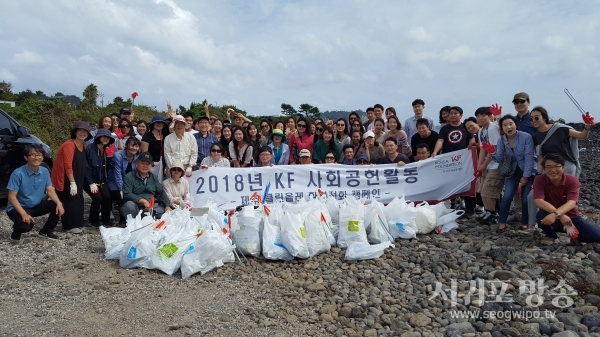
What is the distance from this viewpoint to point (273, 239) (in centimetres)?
474

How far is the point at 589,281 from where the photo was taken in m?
3.86

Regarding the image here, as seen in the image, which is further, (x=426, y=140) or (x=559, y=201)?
(x=426, y=140)

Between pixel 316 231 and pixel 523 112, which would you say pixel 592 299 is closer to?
pixel 316 231

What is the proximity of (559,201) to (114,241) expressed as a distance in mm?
4930

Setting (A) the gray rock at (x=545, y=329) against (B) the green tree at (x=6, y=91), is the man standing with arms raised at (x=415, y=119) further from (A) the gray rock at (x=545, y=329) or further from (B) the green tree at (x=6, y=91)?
(B) the green tree at (x=6, y=91)

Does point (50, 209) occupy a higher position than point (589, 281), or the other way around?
point (50, 209)

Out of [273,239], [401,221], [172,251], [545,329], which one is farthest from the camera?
[401,221]

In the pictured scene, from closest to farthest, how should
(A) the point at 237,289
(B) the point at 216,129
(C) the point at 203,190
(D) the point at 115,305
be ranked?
(D) the point at 115,305
(A) the point at 237,289
(C) the point at 203,190
(B) the point at 216,129

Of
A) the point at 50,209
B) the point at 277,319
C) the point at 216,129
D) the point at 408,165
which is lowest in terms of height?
the point at 277,319

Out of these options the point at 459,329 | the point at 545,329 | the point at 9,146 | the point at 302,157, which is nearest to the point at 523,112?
the point at 302,157

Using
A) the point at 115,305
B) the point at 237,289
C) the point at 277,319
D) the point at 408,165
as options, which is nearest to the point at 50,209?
the point at 115,305

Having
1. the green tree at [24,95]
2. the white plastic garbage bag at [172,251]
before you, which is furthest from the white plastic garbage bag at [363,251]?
the green tree at [24,95]

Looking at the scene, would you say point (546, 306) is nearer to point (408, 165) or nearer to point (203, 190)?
point (408, 165)

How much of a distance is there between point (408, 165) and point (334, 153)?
117cm
